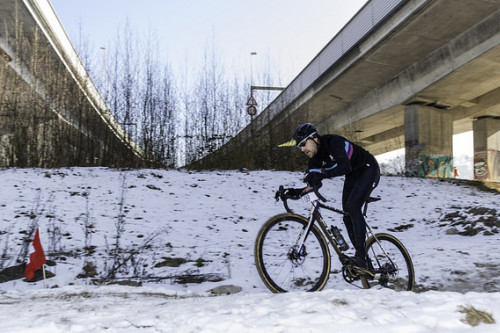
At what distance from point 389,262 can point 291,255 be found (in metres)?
1.21

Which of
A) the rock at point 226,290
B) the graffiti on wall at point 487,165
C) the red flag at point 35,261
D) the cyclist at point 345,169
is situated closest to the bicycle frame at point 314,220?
the cyclist at point 345,169

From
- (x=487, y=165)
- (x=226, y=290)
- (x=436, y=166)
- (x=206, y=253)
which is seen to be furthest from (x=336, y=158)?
(x=487, y=165)

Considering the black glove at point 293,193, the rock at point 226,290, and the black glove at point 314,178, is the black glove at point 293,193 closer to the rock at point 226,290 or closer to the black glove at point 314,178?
the black glove at point 314,178

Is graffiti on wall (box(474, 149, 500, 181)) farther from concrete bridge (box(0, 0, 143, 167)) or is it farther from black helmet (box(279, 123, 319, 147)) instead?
black helmet (box(279, 123, 319, 147))

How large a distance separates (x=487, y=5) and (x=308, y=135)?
1169 cm

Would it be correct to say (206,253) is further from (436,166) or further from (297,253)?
(436,166)

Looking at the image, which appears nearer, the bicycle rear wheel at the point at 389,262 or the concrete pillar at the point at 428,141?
the bicycle rear wheel at the point at 389,262

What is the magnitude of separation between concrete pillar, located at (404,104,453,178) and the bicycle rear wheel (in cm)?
1428

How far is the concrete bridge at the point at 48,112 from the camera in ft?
30.7

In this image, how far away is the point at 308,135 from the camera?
3.42 meters

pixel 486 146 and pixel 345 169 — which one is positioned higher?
pixel 486 146

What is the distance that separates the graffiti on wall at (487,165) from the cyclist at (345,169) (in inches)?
894

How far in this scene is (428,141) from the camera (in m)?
18.6

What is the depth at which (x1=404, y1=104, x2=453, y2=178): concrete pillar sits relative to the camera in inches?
691
